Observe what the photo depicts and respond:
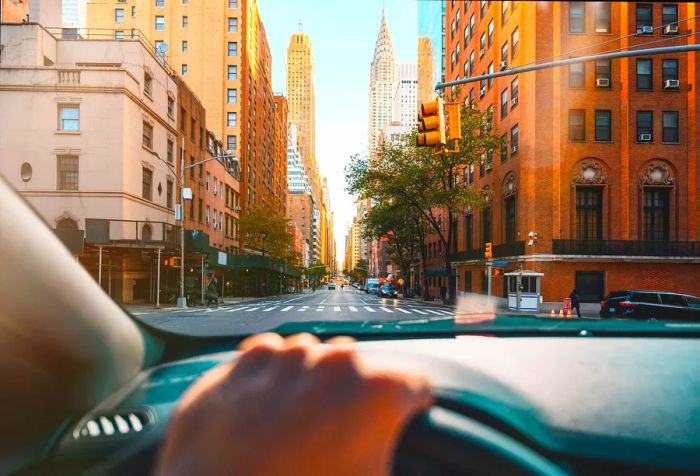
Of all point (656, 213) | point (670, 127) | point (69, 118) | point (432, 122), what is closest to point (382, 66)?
point (69, 118)

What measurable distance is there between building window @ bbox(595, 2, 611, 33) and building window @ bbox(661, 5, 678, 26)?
33 centimetres

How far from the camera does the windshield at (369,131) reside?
152 cm

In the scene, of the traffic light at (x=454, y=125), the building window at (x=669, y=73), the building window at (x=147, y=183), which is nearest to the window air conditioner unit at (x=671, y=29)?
the building window at (x=669, y=73)

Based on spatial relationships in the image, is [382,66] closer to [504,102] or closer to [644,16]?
[504,102]

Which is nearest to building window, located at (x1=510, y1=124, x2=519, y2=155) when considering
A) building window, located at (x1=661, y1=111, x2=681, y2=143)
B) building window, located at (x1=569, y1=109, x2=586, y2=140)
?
building window, located at (x1=569, y1=109, x2=586, y2=140)

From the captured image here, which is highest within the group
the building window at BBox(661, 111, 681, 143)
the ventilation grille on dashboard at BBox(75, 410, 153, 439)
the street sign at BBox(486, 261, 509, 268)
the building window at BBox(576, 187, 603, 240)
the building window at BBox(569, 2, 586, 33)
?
the building window at BBox(661, 111, 681, 143)

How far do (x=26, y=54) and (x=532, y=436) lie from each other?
2159mm

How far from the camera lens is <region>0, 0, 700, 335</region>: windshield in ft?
4.99

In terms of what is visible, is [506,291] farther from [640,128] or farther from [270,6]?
[270,6]

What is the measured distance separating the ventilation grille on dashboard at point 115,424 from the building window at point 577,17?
1.40 m

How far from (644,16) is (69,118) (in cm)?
193

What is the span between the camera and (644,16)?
1228mm

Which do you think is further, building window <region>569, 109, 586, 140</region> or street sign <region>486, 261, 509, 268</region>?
street sign <region>486, 261, 509, 268</region>

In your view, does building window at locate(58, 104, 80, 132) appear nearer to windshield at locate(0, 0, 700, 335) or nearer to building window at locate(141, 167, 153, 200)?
windshield at locate(0, 0, 700, 335)
